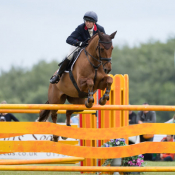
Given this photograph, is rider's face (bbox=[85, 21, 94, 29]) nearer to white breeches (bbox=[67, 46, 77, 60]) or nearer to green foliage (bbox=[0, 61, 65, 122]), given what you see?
white breeches (bbox=[67, 46, 77, 60])

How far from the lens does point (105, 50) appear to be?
5.11 metres

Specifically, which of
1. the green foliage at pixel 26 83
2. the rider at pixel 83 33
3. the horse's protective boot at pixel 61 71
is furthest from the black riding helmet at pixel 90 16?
the green foliage at pixel 26 83

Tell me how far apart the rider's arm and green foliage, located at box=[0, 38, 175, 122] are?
35.7 meters

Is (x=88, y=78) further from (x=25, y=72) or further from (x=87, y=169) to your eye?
(x=25, y=72)

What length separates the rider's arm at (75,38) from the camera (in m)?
5.81

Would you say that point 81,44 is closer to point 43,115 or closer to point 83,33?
point 83,33

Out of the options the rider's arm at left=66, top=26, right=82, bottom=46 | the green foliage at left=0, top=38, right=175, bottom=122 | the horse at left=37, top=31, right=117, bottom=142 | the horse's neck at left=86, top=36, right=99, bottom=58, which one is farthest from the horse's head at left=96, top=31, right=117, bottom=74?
the green foliage at left=0, top=38, right=175, bottom=122

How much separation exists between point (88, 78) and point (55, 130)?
3.72ft

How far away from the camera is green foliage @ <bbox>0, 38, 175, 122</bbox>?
153 ft

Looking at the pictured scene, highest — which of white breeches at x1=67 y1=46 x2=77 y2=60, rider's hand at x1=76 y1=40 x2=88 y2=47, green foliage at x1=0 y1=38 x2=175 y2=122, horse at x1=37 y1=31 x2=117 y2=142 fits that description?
green foliage at x1=0 y1=38 x2=175 y2=122

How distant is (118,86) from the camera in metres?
7.07

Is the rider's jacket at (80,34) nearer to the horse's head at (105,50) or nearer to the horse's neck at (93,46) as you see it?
the horse's neck at (93,46)

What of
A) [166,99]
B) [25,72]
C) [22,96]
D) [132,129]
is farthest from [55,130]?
[25,72]

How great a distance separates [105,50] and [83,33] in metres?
0.99
